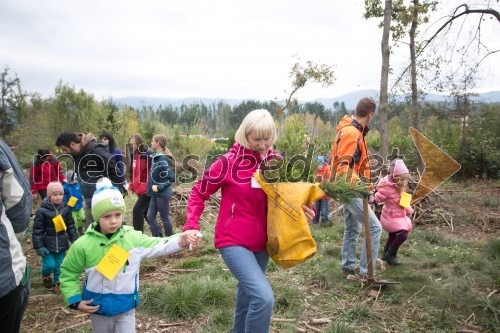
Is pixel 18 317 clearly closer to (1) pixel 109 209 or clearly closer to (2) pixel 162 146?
(1) pixel 109 209

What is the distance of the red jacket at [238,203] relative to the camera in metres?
2.64

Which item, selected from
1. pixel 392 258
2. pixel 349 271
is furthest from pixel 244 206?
pixel 392 258

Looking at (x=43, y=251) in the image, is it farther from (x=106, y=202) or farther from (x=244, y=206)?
(x=244, y=206)

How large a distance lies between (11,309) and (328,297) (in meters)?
3.33

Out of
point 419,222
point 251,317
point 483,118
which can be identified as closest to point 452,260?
point 419,222

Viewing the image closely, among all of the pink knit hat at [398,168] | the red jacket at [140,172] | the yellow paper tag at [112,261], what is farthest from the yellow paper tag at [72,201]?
the pink knit hat at [398,168]

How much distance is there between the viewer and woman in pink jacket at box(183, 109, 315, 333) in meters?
2.59

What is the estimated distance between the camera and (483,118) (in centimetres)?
1850

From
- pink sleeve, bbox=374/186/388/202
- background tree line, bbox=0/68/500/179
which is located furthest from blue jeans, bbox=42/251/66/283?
background tree line, bbox=0/68/500/179

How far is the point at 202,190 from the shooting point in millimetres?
2836

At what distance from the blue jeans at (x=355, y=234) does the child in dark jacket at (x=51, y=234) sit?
12.5 ft

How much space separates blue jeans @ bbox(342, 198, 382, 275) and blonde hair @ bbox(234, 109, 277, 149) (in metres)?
2.09

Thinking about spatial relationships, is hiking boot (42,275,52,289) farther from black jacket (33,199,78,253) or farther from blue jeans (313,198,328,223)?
blue jeans (313,198,328,223)

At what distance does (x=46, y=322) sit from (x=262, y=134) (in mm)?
3268
